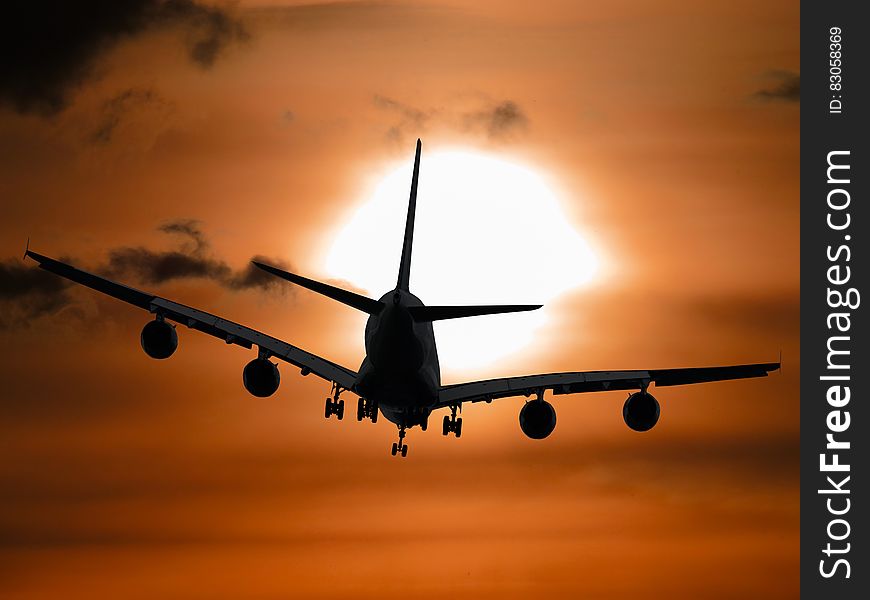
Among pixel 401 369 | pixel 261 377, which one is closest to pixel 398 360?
pixel 401 369

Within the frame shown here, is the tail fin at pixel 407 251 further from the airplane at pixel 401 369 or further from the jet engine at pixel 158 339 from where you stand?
the jet engine at pixel 158 339

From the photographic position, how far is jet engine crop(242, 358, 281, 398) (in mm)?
86500

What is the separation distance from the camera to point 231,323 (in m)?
86.3

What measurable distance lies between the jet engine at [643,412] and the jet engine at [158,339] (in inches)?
978

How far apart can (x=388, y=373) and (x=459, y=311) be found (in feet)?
15.7

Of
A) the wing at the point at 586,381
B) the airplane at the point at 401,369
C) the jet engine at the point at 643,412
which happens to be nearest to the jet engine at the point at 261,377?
the airplane at the point at 401,369

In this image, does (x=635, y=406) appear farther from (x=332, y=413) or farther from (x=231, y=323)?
(x=231, y=323)

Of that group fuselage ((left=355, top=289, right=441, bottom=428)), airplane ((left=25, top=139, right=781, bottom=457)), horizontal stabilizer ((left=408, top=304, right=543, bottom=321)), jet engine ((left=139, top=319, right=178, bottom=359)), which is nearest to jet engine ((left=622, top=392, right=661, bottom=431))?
airplane ((left=25, top=139, right=781, bottom=457))

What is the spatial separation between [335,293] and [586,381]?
64.7 feet

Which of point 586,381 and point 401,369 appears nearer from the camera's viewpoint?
point 401,369

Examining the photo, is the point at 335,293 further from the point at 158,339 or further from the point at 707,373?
the point at 707,373

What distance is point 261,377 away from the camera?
284 feet

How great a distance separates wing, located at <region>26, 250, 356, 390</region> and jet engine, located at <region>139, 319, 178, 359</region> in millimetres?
736

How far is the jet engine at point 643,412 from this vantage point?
92.6 metres
